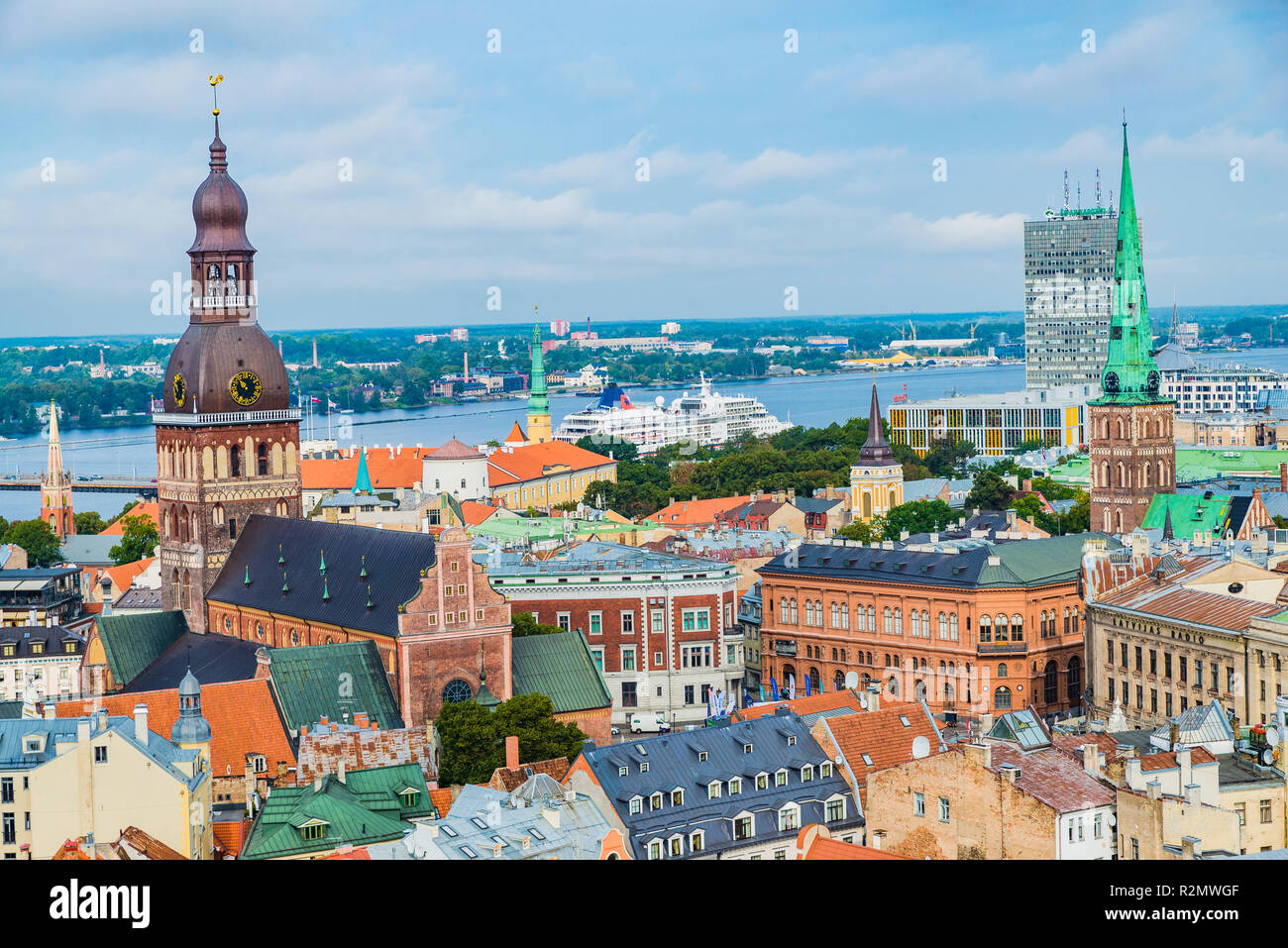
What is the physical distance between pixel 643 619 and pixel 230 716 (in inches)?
742

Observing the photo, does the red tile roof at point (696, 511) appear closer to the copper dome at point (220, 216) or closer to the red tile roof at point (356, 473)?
the red tile roof at point (356, 473)

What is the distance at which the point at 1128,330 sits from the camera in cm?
9406

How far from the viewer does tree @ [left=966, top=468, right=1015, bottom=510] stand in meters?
109

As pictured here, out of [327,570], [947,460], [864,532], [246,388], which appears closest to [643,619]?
[327,570]

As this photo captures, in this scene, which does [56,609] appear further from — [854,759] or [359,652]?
[854,759]

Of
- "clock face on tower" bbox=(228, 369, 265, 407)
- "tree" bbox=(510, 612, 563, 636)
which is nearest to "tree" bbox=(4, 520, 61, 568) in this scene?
"clock face on tower" bbox=(228, 369, 265, 407)

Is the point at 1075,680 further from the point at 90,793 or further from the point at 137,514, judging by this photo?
the point at 137,514

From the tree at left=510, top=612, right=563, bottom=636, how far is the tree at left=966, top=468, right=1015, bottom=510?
187 feet

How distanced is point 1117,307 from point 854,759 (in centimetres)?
6060

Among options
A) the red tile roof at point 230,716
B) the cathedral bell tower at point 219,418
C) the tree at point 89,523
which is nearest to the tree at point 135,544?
the tree at point 89,523

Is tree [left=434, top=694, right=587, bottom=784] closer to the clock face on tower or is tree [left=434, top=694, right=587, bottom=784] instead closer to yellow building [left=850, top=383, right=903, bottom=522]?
the clock face on tower

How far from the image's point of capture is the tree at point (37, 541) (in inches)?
3937

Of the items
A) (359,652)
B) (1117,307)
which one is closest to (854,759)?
(359,652)

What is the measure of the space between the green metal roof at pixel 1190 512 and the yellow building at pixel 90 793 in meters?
55.5
